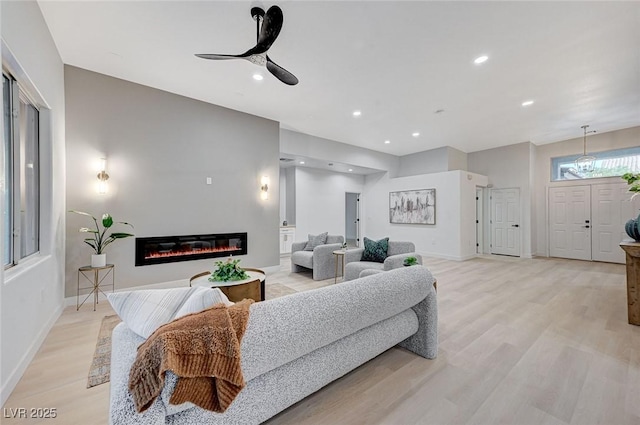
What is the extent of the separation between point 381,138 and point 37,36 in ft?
20.5

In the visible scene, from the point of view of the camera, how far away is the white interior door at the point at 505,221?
7.52m

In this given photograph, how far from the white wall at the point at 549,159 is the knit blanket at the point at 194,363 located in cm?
899

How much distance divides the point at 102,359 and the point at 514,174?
931 centimetres

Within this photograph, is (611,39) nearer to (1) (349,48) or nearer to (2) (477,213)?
(1) (349,48)

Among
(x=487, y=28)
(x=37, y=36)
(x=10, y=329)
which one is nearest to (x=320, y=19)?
(x=487, y=28)

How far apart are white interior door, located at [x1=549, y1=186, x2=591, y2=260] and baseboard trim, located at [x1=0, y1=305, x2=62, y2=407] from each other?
33.3 ft

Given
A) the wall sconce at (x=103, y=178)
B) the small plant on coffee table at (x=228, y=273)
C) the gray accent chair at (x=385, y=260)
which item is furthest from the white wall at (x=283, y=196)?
the small plant on coffee table at (x=228, y=273)

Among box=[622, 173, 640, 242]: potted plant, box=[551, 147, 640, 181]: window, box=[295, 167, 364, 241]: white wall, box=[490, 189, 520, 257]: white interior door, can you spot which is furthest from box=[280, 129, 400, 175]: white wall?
box=[622, 173, 640, 242]: potted plant

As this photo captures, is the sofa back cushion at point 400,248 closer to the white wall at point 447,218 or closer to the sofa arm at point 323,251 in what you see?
the sofa arm at point 323,251

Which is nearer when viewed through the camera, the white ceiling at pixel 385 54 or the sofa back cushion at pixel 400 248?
the white ceiling at pixel 385 54

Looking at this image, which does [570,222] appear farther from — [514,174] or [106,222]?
[106,222]

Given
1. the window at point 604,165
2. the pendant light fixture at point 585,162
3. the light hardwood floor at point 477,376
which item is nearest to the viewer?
the light hardwood floor at point 477,376

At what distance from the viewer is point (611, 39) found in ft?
9.93

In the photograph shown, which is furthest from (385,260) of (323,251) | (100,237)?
(100,237)
